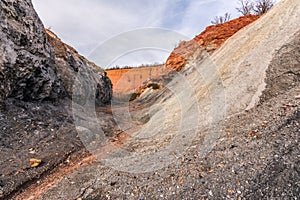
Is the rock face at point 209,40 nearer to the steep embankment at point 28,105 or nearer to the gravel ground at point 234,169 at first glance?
the steep embankment at point 28,105

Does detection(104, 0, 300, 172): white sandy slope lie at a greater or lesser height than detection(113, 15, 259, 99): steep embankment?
lesser

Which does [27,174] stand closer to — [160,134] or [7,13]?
[160,134]

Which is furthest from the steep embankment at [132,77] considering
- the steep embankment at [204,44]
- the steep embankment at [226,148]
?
the steep embankment at [226,148]

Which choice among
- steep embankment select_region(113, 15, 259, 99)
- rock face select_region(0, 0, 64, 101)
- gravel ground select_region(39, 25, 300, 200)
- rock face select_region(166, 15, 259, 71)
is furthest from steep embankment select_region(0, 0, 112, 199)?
rock face select_region(166, 15, 259, 71)

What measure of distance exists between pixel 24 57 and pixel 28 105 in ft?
5.00

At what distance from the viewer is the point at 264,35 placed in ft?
22.3

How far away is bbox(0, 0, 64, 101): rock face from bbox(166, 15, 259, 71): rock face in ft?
40.2

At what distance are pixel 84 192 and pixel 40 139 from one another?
2.64m

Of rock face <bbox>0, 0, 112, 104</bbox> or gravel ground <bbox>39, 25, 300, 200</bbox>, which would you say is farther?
rock face <bbox>0, 0, 112, 104</bbox>

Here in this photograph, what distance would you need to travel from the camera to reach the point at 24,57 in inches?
251

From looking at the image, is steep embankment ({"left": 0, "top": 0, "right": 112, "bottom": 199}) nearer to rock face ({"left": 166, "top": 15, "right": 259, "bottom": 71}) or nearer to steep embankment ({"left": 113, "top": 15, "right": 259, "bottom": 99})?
steep embankment ({"left": 113, "top": 15, "right": 259, "bottom": 99})

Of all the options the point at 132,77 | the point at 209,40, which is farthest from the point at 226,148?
the point at 132,77

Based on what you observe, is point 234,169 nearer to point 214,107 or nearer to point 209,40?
point 214,107

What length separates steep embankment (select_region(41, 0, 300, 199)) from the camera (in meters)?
2.65
